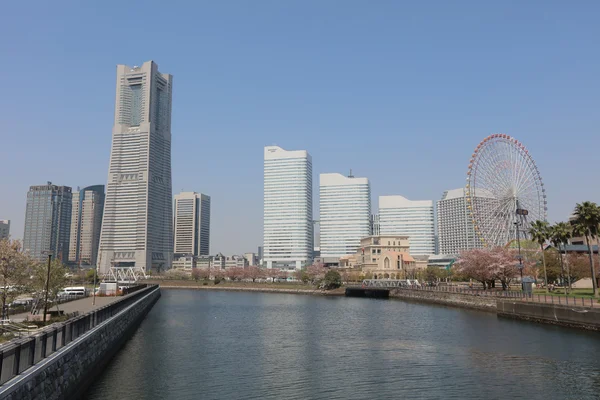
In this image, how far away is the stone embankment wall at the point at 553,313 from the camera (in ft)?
190

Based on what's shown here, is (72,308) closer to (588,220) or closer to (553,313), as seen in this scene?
(553,313)

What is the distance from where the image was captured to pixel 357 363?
41.7m

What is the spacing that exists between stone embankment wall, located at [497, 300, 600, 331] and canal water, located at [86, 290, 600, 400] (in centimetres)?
197

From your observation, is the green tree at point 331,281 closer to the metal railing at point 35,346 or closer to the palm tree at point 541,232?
the palm tree at point 541,232

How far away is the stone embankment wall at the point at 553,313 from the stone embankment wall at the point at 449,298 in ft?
29.4

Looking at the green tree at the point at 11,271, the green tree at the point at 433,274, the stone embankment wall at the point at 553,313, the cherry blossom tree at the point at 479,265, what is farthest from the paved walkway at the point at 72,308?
the green tree at the point at 433,274

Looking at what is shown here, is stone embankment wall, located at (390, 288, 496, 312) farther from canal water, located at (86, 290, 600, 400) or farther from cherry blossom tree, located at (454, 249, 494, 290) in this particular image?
canal water, located at (86, 290, 600, 400)

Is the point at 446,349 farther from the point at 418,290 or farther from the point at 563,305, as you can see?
the point at 418,290

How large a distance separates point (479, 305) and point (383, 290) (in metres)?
65.3

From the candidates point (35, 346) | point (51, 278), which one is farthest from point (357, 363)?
point (51, 278)

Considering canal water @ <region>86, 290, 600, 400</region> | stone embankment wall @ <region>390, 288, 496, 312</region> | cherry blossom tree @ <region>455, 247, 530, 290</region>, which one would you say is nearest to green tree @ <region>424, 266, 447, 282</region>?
stone embankment wall @ <region>390, 288, 496, 312</region>

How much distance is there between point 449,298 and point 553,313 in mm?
45302

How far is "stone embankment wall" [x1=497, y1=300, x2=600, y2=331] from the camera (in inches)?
2276

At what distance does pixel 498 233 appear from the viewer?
113m
